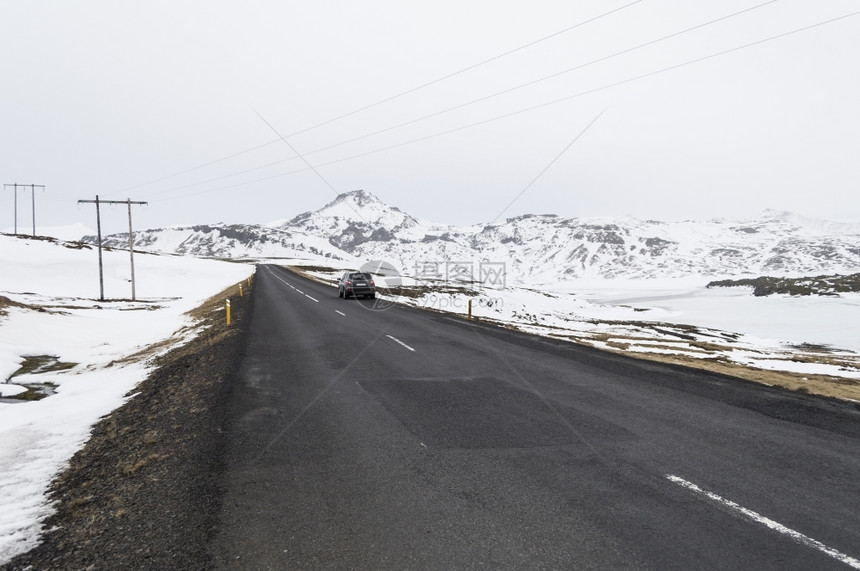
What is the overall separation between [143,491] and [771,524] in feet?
19.4

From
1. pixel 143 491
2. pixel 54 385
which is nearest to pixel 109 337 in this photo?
pixel 54 385

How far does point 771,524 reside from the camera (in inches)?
144

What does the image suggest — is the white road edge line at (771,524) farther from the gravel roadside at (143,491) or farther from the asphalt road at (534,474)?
the gravel roadside at (143,491)

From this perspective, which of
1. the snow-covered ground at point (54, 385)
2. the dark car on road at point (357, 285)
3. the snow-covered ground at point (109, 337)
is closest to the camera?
the snow-covered ground at point (54, 385)

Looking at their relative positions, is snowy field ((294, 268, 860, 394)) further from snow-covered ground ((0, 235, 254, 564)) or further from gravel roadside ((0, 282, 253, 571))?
snow-covered ground ((0, 235, 254, 564))

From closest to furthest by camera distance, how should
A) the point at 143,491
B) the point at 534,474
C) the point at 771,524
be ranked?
the point at 771,524, the point at 143,491, the point at 534,474

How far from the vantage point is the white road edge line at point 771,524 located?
3238 mm

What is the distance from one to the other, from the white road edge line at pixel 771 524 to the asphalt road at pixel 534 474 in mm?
17

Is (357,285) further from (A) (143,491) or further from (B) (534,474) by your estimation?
(B) (534,474)

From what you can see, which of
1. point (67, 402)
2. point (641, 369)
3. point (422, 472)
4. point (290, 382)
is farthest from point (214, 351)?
point (641, 369)

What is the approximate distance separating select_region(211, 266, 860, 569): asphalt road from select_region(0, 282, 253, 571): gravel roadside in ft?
0.88

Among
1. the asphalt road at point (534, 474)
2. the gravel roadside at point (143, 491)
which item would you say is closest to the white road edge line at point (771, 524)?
the asphalt road at point (534, 474)

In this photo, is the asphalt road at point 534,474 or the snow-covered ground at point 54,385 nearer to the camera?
the asphalt road at point 534,474

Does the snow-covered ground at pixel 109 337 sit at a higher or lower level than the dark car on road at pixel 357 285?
lower
